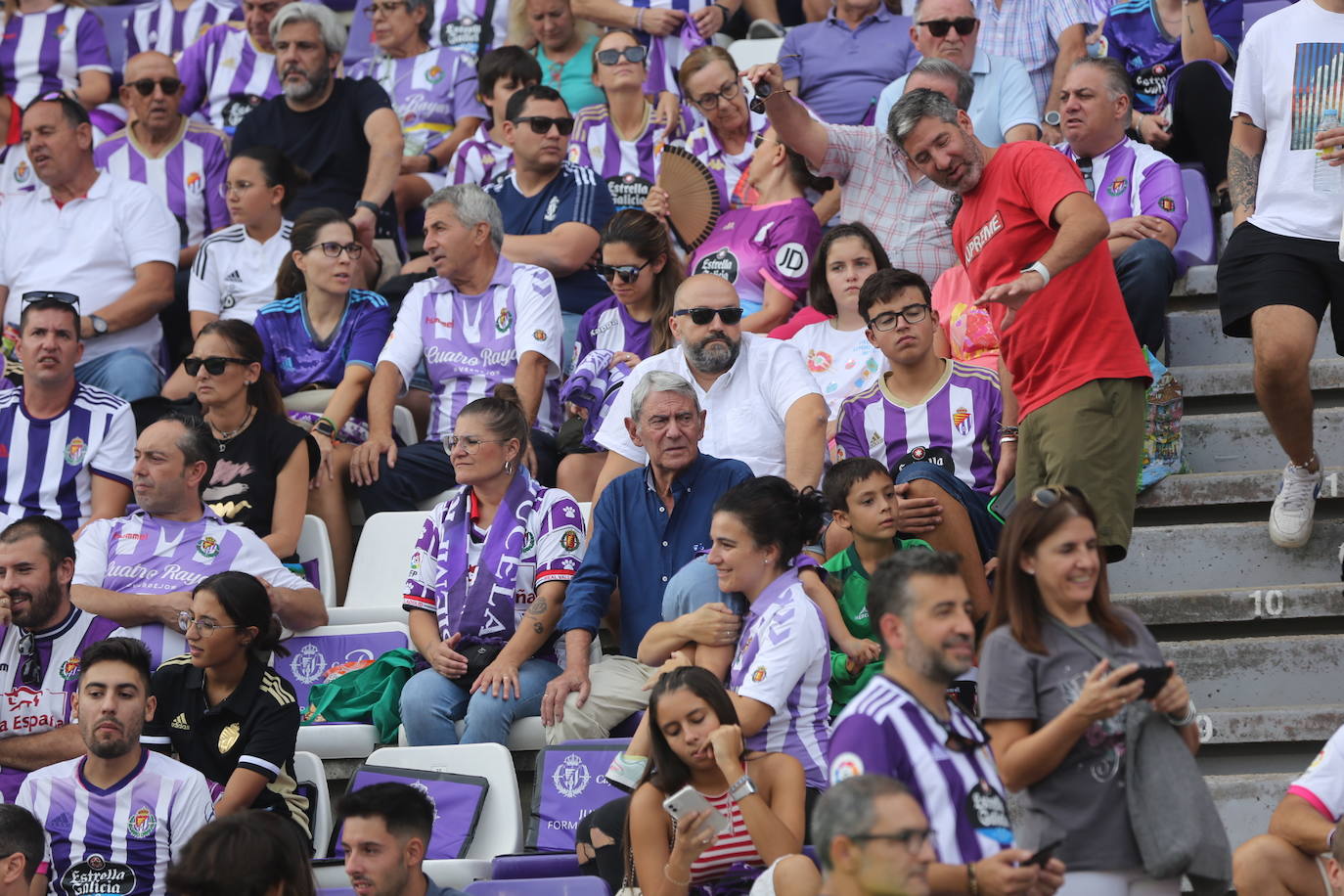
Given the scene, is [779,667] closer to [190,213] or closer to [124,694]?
[124,694]

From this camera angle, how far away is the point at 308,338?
679 centimetres

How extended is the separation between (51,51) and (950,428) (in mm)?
6181

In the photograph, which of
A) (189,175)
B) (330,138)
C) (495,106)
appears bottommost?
(189,175)

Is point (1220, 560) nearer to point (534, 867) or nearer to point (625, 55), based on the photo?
point (534, 867)

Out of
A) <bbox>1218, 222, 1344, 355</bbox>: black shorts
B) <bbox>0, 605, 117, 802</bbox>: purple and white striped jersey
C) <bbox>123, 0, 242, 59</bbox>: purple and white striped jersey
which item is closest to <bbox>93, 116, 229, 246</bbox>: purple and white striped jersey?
<bbox>123, 0, 242, 59</bbox>: purple and white striped jersey

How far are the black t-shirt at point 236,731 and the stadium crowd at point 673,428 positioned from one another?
0.02 meters

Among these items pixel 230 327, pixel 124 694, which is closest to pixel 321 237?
pixel 230 327

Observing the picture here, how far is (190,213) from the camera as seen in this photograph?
26.3 feet


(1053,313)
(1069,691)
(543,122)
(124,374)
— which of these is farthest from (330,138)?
(1069,691)

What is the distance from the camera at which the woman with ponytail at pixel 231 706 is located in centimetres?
459

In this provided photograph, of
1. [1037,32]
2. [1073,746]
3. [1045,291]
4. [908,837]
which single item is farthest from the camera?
[1037,32]

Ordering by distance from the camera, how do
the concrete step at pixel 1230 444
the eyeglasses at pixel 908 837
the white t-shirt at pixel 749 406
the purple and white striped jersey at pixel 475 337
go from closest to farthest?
the eyeglasses at pixel 908 837 → the white t-shirt at pixel 749 406 → the concrete step at pixel 1230 444 → the purple and white striped jersey at pixel 475 337

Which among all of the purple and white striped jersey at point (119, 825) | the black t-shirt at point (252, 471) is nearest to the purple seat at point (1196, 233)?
the black t-shirt at point (252, 471)

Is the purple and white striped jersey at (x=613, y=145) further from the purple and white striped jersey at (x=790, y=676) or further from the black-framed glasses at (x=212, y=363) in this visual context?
the purple and white striped jersey at (x=790, y=676)
